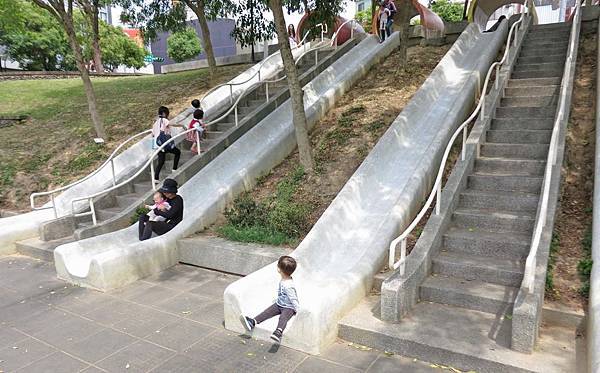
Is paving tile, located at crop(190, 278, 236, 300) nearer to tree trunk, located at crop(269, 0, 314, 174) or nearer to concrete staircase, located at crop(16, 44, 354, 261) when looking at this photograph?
concrete staircase, located at crop(16, 44, 354, 261)

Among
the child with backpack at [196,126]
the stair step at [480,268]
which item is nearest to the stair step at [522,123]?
the stair step at [480,268]

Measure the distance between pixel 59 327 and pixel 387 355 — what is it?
3672 millimetres

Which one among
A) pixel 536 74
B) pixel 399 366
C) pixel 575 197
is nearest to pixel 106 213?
pixel 399 366

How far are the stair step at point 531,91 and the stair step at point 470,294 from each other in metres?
4.74

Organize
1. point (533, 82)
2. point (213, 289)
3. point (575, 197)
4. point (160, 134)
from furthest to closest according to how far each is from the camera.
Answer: point (160, 134) < point (533, 82) < point (213, 289) < point (575, 197)

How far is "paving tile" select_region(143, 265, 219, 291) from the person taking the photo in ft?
19.5

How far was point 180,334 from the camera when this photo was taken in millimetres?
4605

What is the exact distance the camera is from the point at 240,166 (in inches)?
331

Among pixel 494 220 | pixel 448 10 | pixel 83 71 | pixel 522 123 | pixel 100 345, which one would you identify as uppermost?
pixel 448 10

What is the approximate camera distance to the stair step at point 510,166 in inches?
235

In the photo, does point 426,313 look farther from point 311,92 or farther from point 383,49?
point 383,49

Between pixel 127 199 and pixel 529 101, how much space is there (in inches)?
305

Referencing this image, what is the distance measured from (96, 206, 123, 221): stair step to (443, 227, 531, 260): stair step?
596 centimetres

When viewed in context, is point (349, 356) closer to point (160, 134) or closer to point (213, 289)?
point (213, 289)
